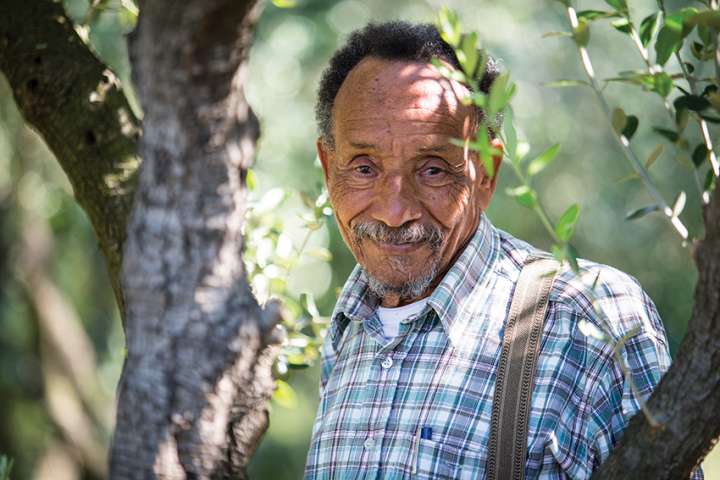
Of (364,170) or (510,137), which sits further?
(364,170)

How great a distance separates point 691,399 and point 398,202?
4.33ft

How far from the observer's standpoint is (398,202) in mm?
2795

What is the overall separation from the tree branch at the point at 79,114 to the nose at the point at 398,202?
0.72m

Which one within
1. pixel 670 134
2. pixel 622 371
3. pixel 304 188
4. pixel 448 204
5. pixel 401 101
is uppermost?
pixel 304 188

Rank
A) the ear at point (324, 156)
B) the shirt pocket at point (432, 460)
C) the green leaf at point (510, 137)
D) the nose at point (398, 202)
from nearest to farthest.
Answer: the green leaf at point (510, 137), the shirt pocket at point (432, 460), the nose at point (398, 202), the ear at point (324, 156)

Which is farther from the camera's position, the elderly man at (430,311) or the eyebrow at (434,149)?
the eyebrow at (434,149)

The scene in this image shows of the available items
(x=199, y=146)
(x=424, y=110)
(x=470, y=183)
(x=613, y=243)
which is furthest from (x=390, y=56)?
(x=613, y=243)

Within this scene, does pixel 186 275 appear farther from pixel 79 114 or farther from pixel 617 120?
pixel 79 114

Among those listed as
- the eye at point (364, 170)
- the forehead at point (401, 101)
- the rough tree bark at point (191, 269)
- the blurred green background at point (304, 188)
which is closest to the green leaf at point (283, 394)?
the eye at point (364, 170)

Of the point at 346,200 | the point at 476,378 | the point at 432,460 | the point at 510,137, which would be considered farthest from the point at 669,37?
the point at 346,200

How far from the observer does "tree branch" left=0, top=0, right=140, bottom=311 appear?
2.38 metres

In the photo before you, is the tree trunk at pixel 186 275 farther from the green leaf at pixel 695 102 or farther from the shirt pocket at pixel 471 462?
the shirt pocket at pixel 471 462

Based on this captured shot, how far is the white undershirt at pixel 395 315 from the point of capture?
2.87 meters

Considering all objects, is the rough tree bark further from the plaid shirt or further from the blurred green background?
the blurred green background
